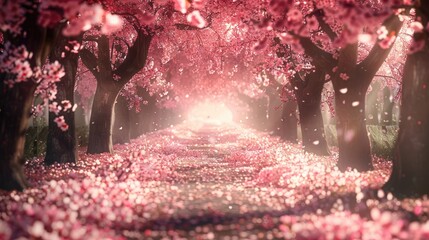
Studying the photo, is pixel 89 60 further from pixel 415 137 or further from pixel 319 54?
pixel 415 137

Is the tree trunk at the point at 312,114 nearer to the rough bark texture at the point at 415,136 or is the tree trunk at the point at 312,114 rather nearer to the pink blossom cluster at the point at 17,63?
the rough bark texture at the point at 415,136

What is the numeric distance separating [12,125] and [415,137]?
9.76 meters

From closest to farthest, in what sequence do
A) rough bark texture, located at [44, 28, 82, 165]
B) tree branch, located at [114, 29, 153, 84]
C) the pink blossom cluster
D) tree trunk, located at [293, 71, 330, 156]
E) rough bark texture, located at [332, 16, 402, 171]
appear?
the pink blossom cluster < rough bark texture, located at [332, 16, 402, 171] < rough bark texture, located at [44, 28, 82, 165] < tree branch, located at [114, 29, 153, 84] < tree trunk, located at [293, 71, 330, 156]

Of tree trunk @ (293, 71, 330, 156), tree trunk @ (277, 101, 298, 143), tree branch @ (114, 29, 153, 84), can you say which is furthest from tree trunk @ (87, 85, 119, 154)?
tree trunk @ (277, 101, 298, 143)

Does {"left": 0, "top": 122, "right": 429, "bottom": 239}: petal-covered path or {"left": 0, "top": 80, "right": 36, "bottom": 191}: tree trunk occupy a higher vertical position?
{"left": 0, "top": 80, "right": 36, "bottom": 191}: tree trunk

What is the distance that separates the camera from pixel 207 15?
88.0ft

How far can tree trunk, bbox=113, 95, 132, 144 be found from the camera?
34.3 meters

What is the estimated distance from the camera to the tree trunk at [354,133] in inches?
683

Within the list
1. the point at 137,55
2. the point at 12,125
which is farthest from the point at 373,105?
the point at 12,125

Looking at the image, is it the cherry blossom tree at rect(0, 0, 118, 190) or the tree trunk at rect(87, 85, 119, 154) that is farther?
the tree trunk at rect(87, 85, 119, 154)

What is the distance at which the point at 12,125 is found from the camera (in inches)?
500

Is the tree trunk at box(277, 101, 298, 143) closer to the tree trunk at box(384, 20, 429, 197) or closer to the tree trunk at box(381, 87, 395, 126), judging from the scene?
the tree trunk at box(381, 87, 395, 126)

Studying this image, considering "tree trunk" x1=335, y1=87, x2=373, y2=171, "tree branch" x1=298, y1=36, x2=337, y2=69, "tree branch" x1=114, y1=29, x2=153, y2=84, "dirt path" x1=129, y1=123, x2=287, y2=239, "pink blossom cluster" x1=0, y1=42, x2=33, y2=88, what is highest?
"tree branch" x1=114, y1=29, x2=153, y2=84

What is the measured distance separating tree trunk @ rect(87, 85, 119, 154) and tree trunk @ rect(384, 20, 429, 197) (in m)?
15.8
